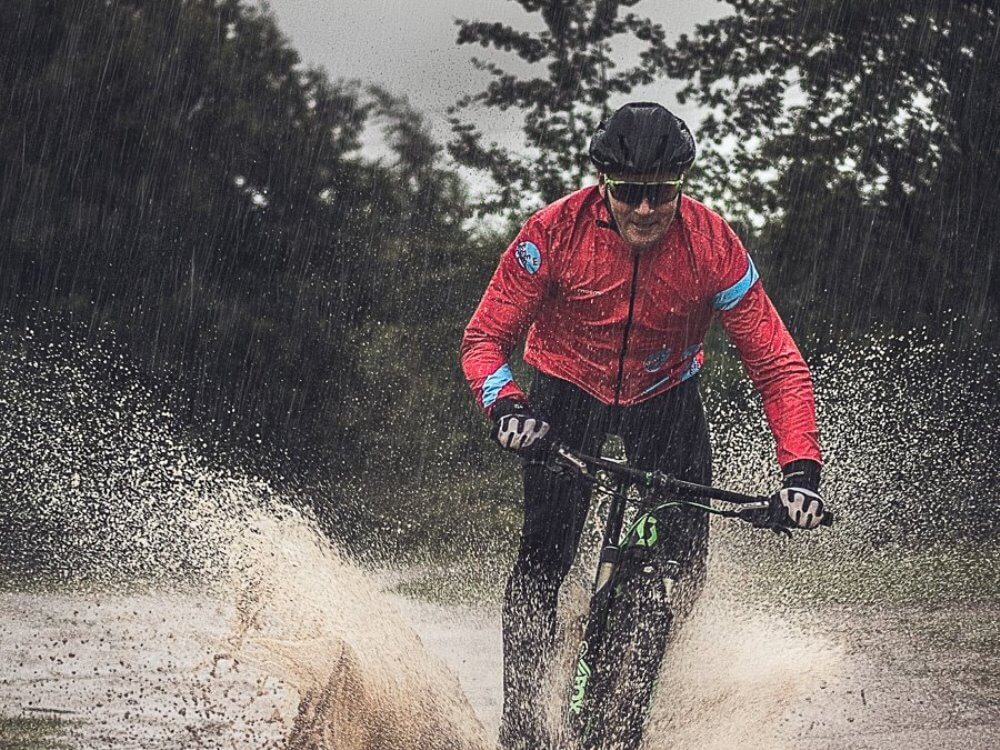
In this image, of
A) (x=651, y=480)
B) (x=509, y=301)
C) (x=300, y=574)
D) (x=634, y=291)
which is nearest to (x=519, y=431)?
(x=651, y=480)

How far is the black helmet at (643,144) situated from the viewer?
12.3 ft

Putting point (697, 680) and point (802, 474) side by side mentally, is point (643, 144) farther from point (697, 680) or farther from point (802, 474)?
point (697, 680)

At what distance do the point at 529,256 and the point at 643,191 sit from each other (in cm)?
49

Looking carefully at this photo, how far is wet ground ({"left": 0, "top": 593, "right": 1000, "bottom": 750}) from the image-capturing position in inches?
199

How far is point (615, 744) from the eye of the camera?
13.5 feet

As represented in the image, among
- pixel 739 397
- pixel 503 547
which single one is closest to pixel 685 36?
pixel 739 397

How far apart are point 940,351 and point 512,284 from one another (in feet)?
29.0

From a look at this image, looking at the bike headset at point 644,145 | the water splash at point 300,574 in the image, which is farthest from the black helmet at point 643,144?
the water splash at point 300,574

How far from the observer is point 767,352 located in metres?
4.13

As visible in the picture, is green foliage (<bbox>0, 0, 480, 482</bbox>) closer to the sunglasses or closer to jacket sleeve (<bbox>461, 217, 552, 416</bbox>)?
jacket sleeve (<bbox>461, 217, 552, 416</bbox>)

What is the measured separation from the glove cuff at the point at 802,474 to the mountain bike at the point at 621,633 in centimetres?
25

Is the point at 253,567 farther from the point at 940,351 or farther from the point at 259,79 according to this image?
Answer: the point at 259,79

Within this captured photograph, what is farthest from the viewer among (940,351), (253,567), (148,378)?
(148,378)

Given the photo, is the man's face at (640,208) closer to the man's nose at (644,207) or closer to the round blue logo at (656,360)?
the man's nose at (644,207)
